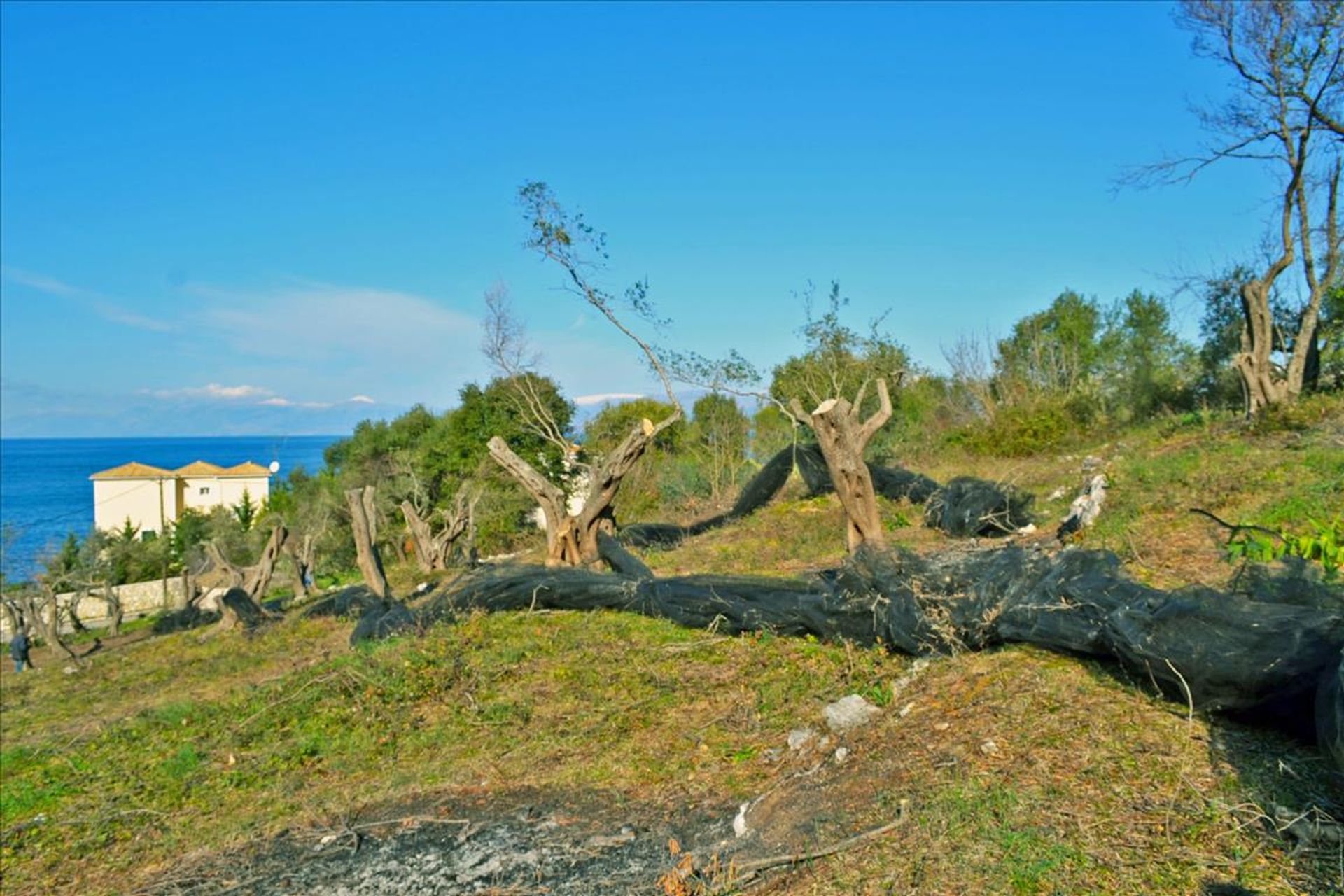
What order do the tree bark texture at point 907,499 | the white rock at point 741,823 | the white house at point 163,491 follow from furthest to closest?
the white house at point 163,491, the tree bark texture at point 907,499, the white rock at point 741,823

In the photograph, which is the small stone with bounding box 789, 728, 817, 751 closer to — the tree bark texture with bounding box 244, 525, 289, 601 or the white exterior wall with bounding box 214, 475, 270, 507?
the tree bark texture with bounding box 244, 525, 289, 601

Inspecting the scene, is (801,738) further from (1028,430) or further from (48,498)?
(48,498)

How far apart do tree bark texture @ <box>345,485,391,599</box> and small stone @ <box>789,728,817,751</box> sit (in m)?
7.33

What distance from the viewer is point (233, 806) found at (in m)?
4.74

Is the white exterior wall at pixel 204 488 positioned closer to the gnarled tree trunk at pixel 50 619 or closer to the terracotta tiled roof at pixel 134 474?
the terracotta tiled roof at pixel 134 474

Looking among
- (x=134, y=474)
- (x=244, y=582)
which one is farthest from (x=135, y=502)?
(x=244, y=582)

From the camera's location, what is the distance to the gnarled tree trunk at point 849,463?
274 inches

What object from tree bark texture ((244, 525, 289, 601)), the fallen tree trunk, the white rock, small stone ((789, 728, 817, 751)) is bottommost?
the white rock

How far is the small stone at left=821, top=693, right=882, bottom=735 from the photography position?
408 cm

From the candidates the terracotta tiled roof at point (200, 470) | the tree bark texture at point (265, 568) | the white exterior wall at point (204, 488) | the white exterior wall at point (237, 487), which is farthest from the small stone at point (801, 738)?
the terracotta tiled roof at point (200, 470)

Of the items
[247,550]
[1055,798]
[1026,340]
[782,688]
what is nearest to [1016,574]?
[782,688]

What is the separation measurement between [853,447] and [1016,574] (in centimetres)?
264

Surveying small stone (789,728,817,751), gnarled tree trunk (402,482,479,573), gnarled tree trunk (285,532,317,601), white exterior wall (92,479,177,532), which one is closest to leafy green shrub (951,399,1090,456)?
gnarled tree trunk (402,482,479,573)

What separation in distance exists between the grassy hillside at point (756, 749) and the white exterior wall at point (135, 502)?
3761 cm
